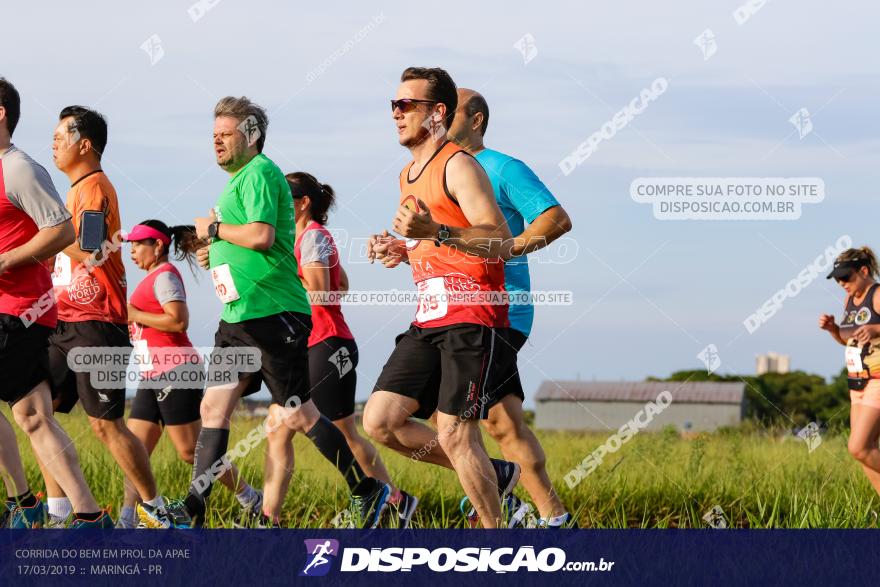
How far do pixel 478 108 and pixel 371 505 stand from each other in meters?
2.19

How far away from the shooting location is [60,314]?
6605 millimetres

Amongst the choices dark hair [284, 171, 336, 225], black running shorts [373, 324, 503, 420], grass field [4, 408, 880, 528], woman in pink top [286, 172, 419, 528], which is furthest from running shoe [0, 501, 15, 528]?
dark hair [284, 171, 336, 225]

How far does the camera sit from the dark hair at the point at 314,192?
708 cm

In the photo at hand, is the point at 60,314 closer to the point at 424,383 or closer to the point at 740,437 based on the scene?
the point at 424,383

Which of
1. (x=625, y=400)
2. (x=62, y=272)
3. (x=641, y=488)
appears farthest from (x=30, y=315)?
(x=625, y=400)

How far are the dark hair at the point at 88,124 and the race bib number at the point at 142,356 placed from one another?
1.08 metres

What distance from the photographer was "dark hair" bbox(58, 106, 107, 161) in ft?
22.0

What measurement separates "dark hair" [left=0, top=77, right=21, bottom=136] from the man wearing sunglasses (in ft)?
6.45

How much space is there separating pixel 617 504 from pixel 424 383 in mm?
2783

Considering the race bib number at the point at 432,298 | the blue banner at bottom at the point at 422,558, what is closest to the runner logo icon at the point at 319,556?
the blue banner at bottom at the point at 422,558

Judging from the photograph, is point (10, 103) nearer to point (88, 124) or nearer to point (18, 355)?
point (88, 124)

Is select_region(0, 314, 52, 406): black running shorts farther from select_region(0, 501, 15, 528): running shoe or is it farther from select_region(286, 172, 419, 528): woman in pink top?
select_region(286, 172, 419, 528): woman in pink top

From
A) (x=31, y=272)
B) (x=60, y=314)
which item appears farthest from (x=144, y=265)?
(x=31, y=272)

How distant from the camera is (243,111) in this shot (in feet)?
20.9
